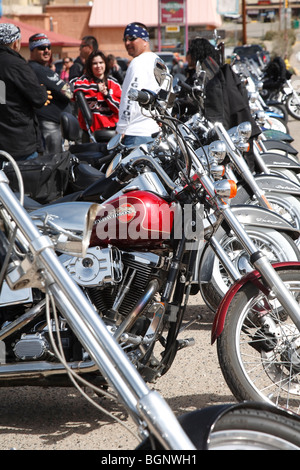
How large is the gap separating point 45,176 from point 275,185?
5.80 feet

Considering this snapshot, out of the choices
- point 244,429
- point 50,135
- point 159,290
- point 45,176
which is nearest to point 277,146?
point 50,135

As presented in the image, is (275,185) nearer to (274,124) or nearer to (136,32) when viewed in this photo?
(136,32)

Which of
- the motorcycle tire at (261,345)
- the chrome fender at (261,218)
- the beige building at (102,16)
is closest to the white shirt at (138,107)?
the chrome fender at (261,218)

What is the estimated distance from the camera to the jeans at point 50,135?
306 inches

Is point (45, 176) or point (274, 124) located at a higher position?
point (45, 176)

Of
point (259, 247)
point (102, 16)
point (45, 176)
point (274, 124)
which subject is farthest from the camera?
point (102, 16)

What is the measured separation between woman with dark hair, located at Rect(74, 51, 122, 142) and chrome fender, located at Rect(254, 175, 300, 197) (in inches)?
118

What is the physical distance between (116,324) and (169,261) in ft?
1.19

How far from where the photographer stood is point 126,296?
9.96ft

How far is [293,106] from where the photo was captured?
16.3 metres

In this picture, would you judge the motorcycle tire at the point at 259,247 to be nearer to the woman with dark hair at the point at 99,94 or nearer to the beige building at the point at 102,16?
the woman with dark hair at the point at 99,94

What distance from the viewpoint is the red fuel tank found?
9.86 ft
